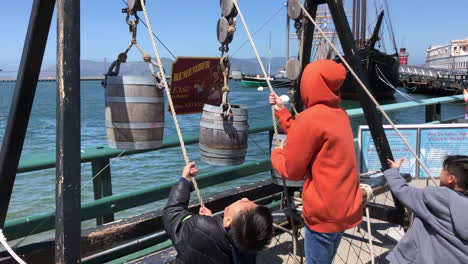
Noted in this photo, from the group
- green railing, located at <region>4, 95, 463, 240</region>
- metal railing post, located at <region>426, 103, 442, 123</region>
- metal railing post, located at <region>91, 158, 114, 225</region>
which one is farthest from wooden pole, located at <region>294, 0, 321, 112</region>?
metal railing post, located at <region>426, 103, 442, 123</region>

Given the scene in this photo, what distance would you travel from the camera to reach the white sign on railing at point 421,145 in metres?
5.05

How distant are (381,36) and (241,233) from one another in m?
39.6

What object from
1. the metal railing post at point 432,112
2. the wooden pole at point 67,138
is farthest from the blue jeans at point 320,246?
the metal railing post at point 432,112

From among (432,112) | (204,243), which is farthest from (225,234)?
(432,112)

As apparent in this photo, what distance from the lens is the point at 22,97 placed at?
7.65ft

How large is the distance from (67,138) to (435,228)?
1946 millimetres

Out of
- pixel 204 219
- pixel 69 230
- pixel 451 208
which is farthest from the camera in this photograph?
pixel 451 208

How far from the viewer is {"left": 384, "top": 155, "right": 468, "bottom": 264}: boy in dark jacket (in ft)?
7.20

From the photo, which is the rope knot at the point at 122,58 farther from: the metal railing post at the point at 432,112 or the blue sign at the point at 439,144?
the metal railing post at the point at 432,112

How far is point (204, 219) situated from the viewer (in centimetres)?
201

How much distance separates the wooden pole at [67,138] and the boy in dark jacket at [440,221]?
5.94ft

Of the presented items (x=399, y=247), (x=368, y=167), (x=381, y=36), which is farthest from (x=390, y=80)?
(x=399, y=247)

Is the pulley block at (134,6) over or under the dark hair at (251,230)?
over

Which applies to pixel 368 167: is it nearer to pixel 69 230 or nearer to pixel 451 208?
pixel 451 208
